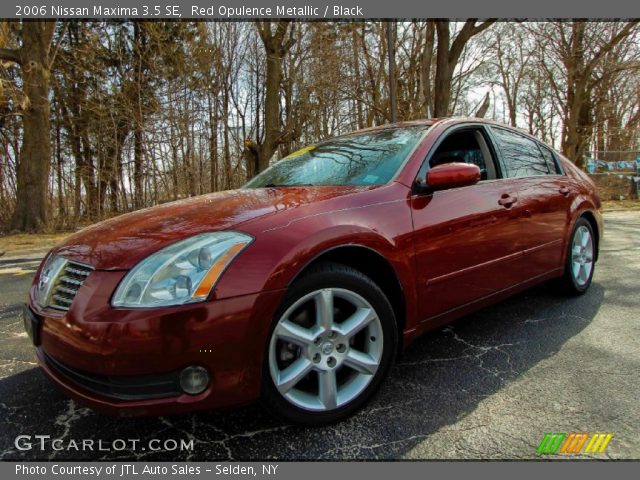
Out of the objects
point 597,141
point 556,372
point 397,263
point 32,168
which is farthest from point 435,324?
point 597,141

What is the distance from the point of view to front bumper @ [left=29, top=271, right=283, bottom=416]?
162cm

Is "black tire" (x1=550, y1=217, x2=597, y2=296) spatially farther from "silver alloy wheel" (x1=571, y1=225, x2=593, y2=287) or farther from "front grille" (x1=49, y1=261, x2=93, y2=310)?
"front grille" (x1=49, y1=261, x2=93, y2=310)

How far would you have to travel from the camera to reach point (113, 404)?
5.41 ft

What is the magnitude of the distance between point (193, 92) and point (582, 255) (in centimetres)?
1613

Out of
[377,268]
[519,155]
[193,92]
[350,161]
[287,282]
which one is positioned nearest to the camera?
[287,282]

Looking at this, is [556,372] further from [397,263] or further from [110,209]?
[110,209]

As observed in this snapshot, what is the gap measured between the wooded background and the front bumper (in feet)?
37.1

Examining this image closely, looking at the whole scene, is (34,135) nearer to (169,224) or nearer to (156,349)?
(169,224)

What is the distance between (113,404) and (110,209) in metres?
16.2

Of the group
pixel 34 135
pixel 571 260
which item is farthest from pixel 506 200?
pixel 34 135

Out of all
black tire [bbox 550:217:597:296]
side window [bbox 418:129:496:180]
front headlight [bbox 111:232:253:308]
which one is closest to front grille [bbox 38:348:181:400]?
front headlight [bbox 111:232:253:308]

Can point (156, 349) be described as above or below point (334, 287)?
below

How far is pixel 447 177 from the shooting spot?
93.7 inches

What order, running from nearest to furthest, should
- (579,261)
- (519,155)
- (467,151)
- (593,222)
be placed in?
1. (467,151)
2. (519,155)
3. (579,261)
4. (593,222)
